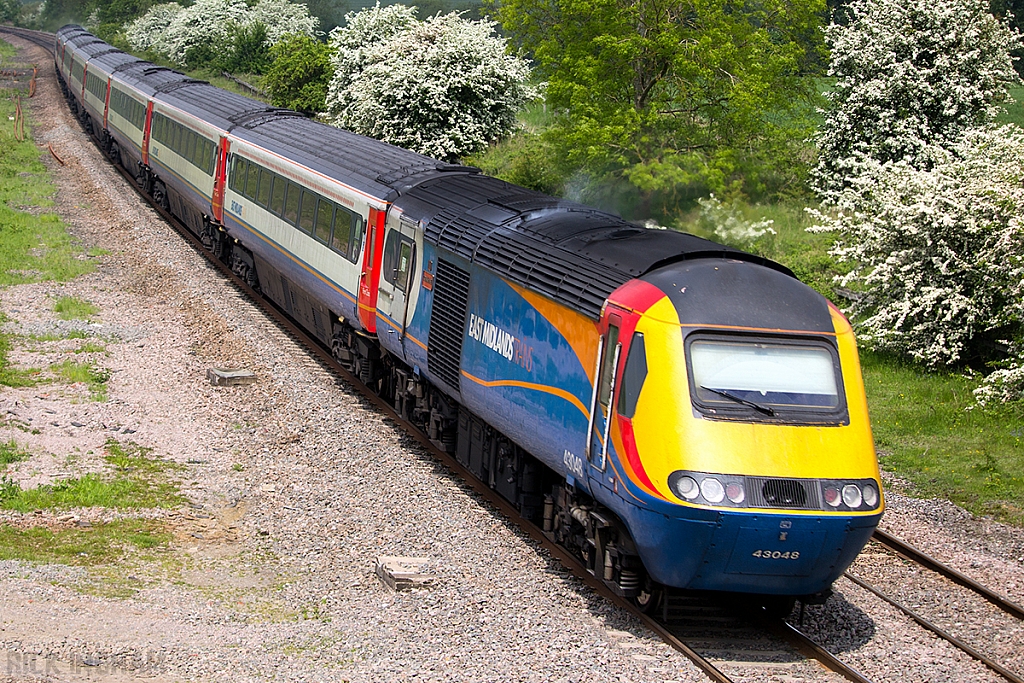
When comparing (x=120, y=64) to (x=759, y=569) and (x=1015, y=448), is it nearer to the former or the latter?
(x=1015, y=448)

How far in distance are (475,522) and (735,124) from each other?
15.2 meters

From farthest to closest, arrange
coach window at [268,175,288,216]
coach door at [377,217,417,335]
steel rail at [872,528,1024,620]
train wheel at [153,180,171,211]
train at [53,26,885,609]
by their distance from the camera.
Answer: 1. train wheel at [153,180,171,211]
2. coach window at [268,175,288,216]
3. coach door at [377,217,417,335]
4. steel rail at [872,528,1024,620]
5. train at [53,26,885,609]

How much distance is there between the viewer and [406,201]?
14398mm

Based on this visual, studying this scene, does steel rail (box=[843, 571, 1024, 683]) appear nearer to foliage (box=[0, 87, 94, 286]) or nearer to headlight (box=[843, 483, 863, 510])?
headlight (box=[843, 483, 863, 510])

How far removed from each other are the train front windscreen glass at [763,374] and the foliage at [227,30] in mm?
49590

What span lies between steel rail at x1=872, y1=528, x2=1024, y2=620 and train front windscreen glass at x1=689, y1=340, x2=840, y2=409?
9.67ft

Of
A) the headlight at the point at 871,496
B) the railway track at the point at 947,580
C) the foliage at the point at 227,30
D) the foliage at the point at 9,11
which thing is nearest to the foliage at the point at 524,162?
the railway track at the point at 947,580

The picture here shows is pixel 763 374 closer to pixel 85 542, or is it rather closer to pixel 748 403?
pixel 748 403

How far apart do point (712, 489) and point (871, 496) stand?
1.31 meters

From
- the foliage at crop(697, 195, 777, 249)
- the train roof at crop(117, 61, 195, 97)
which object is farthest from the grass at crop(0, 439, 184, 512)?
the train roof at crop(117, 61, 195, 97)

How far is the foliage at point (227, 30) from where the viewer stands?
189ft

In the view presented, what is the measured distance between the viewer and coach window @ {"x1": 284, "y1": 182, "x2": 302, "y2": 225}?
18172mm

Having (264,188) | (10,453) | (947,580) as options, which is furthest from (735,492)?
(264,188)

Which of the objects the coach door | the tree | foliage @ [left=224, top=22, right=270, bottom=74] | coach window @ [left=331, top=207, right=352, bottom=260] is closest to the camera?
the coach door
